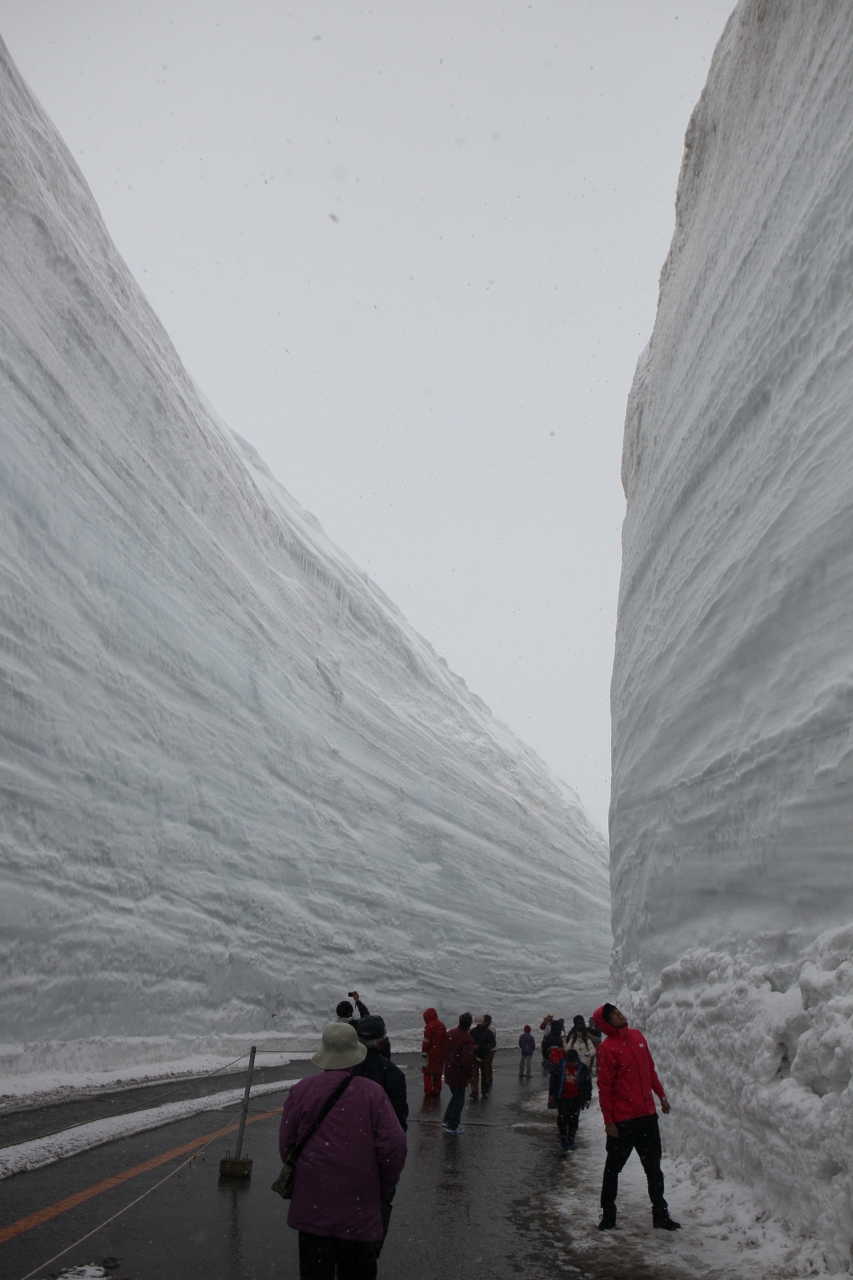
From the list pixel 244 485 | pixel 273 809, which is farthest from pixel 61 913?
pixel 244 485

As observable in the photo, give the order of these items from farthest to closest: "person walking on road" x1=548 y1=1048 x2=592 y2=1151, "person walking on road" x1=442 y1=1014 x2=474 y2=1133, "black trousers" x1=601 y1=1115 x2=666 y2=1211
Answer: "person walking on road" x1=442 y1=1014 x2=474 y2=1133 → "person walking on road" x1=548 y1=1048 x2=592 y2=1151 → "black trousers" x1=601 y1=1115 x2=666 y2=1211

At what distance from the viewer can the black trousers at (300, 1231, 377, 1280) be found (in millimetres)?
2848

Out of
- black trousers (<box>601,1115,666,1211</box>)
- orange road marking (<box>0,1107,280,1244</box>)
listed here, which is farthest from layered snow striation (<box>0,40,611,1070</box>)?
black trousers (<box>601,1115,666,1211</box>)

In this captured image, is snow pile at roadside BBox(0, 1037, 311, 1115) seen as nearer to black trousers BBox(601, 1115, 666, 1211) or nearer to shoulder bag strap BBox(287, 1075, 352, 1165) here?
black trousers BBox(601, 1115, 666, 1211)

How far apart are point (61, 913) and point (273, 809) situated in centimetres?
689

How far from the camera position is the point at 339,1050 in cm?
316

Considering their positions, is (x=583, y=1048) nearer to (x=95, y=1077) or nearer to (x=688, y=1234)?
(x=688, y=1234)

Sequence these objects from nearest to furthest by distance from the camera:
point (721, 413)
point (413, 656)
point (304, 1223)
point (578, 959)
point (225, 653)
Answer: point (304, 1223)
point (721, 413)
point (225, 653)
point (578, 959)
point (413, 656)

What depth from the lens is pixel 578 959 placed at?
2856 cm

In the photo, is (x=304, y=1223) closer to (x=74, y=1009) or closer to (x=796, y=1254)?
(x=796, y=1254)

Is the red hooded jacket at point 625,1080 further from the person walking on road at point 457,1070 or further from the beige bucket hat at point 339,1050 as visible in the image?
the person walking on road at point 457,1070

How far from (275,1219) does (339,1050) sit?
219cm

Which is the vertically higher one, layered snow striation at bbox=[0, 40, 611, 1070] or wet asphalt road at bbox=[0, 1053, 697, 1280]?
layered snow striation at bbox=[0, 40, 611, 1070]

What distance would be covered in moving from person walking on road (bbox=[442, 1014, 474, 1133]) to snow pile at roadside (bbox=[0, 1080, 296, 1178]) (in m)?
1.98
